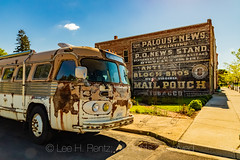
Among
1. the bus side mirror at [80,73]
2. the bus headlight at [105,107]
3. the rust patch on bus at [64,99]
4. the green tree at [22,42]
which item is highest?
the green tree at [22,42]

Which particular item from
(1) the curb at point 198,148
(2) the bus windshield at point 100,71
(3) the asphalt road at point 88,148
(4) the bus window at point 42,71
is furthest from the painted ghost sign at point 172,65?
(4) the bus window at point 42,71

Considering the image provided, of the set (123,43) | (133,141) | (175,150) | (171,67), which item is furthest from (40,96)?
(123,43)

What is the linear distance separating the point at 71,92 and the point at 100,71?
3.21 feet

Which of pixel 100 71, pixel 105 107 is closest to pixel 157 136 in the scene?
pixel 105 107

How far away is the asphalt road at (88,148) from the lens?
13.1ft

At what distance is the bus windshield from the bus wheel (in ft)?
5.81

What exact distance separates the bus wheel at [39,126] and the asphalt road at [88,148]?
0.21 metres

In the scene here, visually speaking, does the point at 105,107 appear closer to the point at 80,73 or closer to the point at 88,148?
the point at 80,73

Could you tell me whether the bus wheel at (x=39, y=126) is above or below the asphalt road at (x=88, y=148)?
above

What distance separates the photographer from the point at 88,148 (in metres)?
4.52

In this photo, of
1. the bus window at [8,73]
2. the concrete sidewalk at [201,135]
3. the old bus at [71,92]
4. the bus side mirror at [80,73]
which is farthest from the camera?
the bus window at [8,73]

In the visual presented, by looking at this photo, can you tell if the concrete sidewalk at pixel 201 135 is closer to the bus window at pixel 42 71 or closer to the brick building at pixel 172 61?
the bus window at pixel 42 71

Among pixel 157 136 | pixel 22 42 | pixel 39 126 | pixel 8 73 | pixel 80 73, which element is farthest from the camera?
Answer: pixel 22 42

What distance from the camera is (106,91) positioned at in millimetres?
4418
